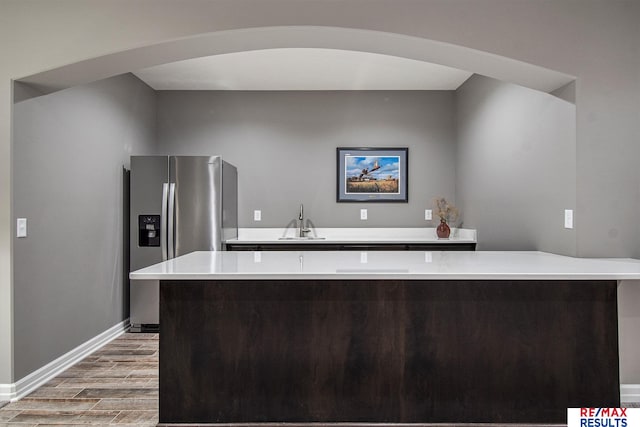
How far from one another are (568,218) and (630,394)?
104 cm

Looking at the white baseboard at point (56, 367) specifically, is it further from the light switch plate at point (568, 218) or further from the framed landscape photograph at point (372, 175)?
the light switch plate at point (568, 218)

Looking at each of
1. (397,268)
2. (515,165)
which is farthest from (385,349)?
(515,165)

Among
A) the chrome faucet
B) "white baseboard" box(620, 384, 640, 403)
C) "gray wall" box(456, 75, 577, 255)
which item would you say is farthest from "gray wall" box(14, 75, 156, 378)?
"white baseboard" box(620, 384, 640, 403)

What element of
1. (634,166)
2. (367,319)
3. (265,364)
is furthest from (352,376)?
(634,166)

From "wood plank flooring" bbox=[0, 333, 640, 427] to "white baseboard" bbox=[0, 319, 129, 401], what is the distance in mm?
42

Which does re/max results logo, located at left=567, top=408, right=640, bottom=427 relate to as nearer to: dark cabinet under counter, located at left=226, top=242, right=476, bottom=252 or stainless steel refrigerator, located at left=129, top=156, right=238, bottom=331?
dark cabinet under counter, located at left=226, top=242, right=476, bottom=252

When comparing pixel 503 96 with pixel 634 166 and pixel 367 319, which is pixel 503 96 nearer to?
pixel 634 166

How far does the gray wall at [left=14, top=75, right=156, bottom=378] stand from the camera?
2918 millimetres

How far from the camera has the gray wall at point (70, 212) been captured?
2.92 m

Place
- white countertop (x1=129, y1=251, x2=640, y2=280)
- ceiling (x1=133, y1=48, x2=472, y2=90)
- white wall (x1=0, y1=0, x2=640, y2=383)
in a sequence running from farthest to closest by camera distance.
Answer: ceiling (x1=133, y1=48, x2=472, y2=90)
white wall (x1=0, y1=0, x2=640, y2=383)
white countertop (x1=129, y1=251, x2=640, y2=280)

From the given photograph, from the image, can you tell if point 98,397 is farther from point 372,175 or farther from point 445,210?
point 445,210

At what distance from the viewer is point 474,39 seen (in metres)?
2.65

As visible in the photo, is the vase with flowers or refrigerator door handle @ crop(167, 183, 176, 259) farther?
the vase with flowers

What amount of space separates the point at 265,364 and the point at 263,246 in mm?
2153
